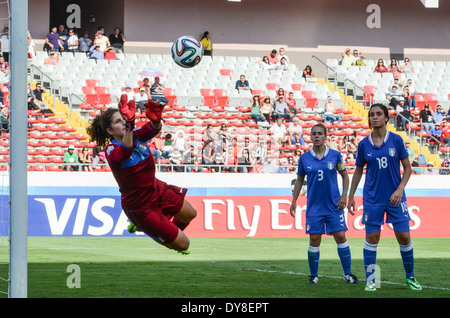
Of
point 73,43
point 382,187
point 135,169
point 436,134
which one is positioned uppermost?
point 73,43

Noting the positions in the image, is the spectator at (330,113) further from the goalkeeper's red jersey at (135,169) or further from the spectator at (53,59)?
the goalkeeper's red jersey at (135,169)

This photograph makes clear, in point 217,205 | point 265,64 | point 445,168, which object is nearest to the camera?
point 217,205

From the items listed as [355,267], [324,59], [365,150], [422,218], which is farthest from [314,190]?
[324,59]

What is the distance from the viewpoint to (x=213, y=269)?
12.0m

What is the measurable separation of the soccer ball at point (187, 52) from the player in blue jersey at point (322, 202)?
117 inches

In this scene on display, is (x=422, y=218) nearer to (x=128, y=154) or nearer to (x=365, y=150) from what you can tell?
(x=365, y=150)


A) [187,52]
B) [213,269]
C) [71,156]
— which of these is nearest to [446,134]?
[71,156]

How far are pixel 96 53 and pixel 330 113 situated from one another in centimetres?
823

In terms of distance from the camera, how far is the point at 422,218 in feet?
66.8

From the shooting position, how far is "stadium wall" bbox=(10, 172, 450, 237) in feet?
61.3

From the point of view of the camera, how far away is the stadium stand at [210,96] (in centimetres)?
2311

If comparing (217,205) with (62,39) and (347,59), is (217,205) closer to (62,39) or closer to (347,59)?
(62,39)

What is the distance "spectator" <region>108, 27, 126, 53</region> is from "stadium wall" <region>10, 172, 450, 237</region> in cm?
1131
